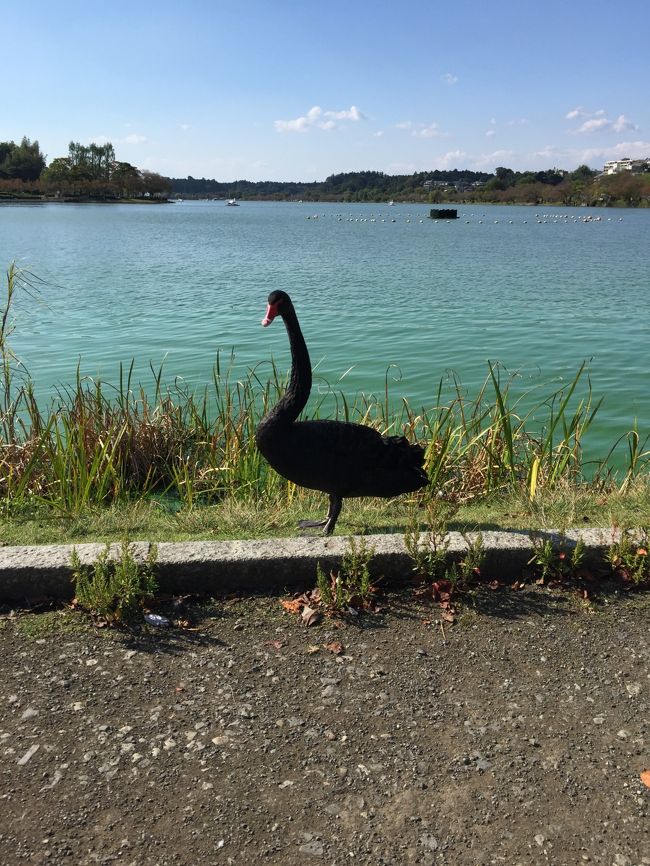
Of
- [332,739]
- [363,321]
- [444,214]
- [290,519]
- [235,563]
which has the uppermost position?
[444,214]

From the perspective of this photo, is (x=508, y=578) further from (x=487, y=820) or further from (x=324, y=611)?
(x=487, y=820)

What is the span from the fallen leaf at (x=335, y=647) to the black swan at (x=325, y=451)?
3.70 ft

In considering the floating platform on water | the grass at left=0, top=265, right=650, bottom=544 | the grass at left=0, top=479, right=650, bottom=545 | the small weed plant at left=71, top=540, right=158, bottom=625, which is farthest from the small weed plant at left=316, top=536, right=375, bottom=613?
the floating platform on water

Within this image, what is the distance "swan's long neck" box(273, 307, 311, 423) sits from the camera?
4.20 meters

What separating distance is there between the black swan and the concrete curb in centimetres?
43

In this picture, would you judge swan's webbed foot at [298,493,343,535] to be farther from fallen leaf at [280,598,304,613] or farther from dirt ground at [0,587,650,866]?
dirt ground at [0,587,650,866]

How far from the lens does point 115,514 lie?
4789 mm

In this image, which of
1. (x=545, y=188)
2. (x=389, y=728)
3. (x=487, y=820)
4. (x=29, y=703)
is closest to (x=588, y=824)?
(x=487, y=820)

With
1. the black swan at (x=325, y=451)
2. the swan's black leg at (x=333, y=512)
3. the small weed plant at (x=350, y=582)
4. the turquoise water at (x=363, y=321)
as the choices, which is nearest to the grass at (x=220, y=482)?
the swan's black leg at (x=333, y=512)

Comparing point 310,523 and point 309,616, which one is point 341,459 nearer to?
point 310,523

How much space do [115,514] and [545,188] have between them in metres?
177

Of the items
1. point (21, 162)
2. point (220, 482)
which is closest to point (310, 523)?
point (220, 482)

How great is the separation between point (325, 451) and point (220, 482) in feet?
9.54

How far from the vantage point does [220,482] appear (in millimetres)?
6844
